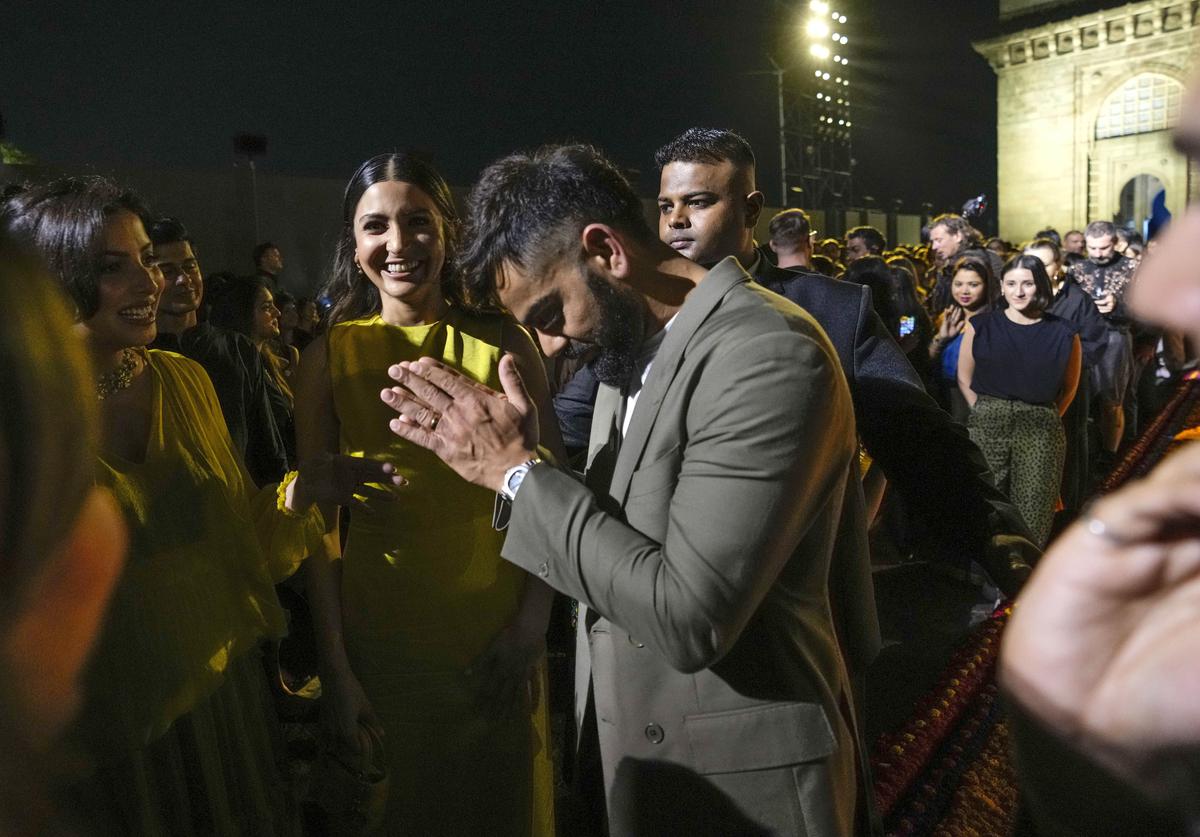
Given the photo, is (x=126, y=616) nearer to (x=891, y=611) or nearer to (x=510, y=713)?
(x=510, y=713)

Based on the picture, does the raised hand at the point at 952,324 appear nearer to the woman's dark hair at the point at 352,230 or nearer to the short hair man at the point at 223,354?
the short hair man at the point at 223,354

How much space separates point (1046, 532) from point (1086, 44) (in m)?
32.4

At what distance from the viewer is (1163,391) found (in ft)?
37.7

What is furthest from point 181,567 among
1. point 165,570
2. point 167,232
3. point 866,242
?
point 866,242

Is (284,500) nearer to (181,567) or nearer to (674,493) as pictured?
(181,567)

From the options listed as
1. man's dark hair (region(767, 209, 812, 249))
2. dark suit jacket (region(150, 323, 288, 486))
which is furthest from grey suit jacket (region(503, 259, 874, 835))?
man's dark hair (region(767, 209, 812, 249))

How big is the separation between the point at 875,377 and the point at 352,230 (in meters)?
1.62

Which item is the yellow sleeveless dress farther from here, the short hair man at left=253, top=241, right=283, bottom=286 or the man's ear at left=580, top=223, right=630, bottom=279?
the short hair man at left=253, top=241, right=283, bottom=286

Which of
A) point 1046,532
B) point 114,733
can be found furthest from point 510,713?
point 1046,532

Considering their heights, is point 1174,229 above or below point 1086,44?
below

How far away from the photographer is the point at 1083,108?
31203mm

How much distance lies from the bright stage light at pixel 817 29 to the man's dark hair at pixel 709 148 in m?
19.0

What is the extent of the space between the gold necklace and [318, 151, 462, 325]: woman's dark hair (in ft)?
1.77

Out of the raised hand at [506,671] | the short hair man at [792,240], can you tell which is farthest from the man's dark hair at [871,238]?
the raised hand at [506,671]
